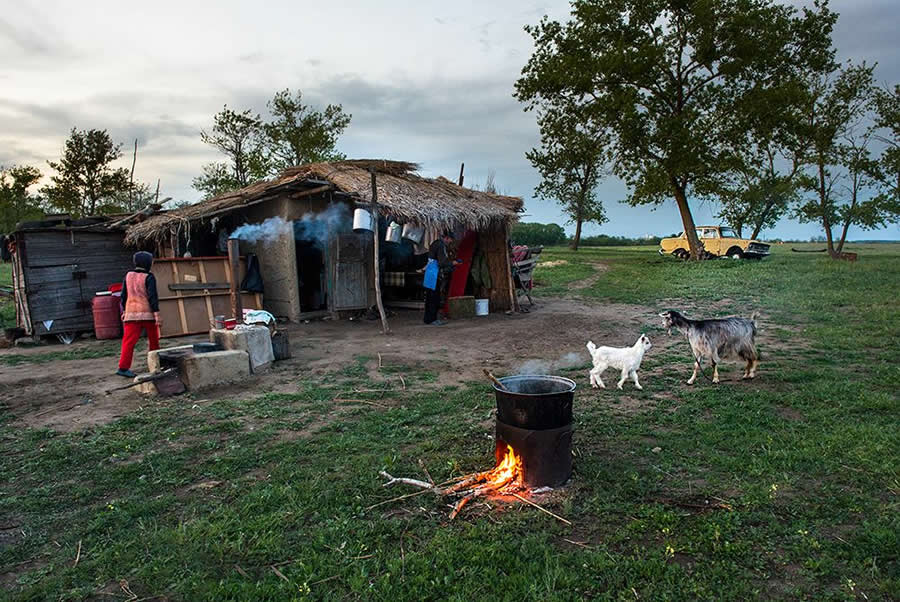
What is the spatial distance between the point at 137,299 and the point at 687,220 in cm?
2636

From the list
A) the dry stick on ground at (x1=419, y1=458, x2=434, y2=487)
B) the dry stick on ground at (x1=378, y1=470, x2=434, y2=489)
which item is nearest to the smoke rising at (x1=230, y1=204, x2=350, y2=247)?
the dry stick on ground at (x1=419, y1=458, x2=434, y2=487)

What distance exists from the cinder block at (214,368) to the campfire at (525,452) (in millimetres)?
3729

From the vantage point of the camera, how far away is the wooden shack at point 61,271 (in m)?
10.0

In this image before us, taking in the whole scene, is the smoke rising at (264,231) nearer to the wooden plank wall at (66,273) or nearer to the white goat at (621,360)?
the wooden plank wall at (66,273)

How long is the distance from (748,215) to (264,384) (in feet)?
133

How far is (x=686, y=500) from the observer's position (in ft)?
11.4

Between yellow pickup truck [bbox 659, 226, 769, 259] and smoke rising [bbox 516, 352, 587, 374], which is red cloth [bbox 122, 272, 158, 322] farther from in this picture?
yellow pickup truck [bbox 659, 226, 769, 259]

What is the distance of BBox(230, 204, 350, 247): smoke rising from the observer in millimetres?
11836

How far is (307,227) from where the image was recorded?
40.3 ft

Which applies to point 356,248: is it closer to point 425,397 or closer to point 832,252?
point 425,397

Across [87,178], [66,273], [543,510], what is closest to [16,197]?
[87,178]

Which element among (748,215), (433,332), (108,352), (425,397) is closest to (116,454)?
(425,397)

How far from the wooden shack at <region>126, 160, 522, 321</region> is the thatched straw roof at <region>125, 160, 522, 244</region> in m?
0.03

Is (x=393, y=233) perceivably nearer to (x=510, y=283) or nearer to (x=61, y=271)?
(x=510, y=283)
